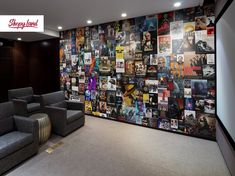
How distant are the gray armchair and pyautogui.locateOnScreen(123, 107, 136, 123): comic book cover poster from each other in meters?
2.42

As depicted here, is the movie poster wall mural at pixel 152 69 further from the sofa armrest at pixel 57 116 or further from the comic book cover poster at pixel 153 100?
the sofa armrest at pixel 57 116

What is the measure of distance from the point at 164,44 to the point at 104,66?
1.77m

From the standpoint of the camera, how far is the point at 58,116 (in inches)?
130

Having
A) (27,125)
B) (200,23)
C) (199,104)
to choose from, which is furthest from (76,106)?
(200,23)

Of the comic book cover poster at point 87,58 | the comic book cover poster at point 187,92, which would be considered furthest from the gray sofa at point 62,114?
the comic book cover poster at point 187,92

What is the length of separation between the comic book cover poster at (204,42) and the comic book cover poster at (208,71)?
0.31 m

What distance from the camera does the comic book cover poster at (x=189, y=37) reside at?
3.21m

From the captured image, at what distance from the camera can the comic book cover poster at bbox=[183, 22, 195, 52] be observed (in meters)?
3.21

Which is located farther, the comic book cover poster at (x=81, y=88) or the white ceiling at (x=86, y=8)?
the comic book cover poster at (x=81, y=88)

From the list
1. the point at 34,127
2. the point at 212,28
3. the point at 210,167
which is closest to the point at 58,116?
the point at 34,127

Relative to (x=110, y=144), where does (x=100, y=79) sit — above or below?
above

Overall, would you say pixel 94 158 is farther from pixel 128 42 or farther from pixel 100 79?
pixel 128 42

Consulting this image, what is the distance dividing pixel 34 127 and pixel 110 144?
1388mm

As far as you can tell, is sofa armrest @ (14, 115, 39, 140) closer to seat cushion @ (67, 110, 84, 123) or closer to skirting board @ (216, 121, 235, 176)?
seat cushion @ (67, 110, 84, 123)
